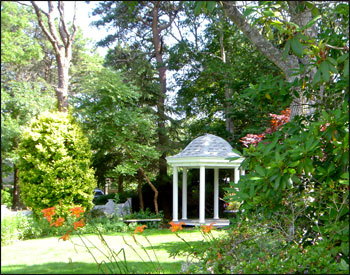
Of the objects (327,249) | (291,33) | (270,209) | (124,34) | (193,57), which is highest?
(124,34)

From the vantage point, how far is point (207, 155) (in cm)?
1127

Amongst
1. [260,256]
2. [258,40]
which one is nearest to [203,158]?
[258,40]

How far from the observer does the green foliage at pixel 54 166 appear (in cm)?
1102

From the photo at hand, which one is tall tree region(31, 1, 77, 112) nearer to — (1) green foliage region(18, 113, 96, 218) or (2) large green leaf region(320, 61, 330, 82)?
(1) green foliage region(18, 113, 96, 218)

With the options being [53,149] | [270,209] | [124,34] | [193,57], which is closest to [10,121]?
[53,149]

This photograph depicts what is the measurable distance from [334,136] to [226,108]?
37.7 feet

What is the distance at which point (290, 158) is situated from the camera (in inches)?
120

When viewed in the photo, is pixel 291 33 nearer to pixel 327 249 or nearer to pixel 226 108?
pixel 327 249

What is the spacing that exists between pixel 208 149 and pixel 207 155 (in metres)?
0.37

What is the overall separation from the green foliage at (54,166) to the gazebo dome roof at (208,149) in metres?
2.97

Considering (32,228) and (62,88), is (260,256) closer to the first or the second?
(32,228)

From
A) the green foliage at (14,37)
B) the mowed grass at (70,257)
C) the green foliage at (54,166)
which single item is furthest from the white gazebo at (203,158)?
the green foliage at (14,37)

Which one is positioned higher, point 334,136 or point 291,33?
point 291,33

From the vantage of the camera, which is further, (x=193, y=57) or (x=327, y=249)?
(x=193, y=57)
